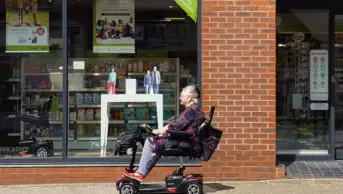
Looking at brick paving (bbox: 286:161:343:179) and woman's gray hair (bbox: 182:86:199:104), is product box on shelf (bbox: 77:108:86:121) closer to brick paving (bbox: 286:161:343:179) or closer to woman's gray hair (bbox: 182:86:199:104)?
woman's gray hair (bbox: 182:86:199:104)

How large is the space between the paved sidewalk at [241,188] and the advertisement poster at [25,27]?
2.16m

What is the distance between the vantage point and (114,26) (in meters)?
8.77

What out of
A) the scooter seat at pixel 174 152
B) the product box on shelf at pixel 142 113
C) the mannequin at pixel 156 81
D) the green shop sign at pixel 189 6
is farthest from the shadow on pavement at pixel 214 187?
the green shop sign at pixel 189 6

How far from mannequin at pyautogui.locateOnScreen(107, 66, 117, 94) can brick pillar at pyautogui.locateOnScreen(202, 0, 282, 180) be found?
58.8 inches

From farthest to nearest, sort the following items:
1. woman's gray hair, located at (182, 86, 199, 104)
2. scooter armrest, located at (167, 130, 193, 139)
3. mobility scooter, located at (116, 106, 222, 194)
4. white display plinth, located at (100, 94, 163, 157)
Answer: white display plinth, located at (100, 94, 163, 157)
woman's gray hair, located at (182, 86, 199, 104)
mobility scooter, located at (116, 106, 222, 194)
scooter armrest, located at (167, 130, 193, 139)

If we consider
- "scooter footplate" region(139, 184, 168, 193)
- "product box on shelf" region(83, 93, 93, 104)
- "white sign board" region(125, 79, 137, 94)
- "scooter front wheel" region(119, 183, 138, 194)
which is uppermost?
"white sign board" region(125, 79, 137, 94)

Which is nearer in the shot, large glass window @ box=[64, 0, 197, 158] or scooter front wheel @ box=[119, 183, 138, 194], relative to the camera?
scooter front wheel @ box=[119, 183, 138, 194]

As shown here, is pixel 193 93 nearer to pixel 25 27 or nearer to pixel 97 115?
pixel 97 115

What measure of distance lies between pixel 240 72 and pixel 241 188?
1653mm

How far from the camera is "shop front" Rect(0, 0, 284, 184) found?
26.7 ft

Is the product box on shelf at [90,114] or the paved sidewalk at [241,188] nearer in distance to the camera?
the paved sidewalk at [241,188]

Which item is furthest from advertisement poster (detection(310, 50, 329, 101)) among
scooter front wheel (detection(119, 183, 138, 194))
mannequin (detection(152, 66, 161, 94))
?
scooter front wheel (detection(119, 183, 138, 194))

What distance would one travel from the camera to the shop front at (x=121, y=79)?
26.7 ft

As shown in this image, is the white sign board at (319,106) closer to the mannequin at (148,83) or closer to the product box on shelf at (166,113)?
the product box on shelf at (166,113)
